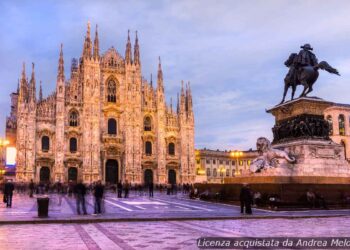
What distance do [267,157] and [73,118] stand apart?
128ft

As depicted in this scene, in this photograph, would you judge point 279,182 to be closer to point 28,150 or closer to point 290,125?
point 290,125

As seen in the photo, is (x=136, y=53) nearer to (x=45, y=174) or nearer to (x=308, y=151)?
(x=45, y=174)

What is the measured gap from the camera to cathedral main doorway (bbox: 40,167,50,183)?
5269 cm

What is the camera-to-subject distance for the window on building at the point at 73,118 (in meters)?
54.7

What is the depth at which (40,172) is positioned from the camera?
2071 inches

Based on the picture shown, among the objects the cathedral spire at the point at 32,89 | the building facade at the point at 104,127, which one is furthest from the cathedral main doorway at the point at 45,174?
the cathedral spire at the point at 32,89

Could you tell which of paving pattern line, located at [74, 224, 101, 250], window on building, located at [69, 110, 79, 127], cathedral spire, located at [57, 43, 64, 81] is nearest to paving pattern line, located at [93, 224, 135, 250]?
paving pattern line, located at [74, 224, 101, 250]

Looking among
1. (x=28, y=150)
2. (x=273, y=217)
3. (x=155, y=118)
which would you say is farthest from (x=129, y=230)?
(x=155, y=118)

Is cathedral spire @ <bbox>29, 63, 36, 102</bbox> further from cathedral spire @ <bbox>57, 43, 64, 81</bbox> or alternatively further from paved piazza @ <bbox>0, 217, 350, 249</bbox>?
paved piazza @ <bbox>0, 217, 350, 249</bbox>

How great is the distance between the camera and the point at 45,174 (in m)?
53.1

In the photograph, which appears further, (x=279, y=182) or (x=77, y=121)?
(x=77, y=121)

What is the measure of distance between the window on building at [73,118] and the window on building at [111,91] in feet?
15.1

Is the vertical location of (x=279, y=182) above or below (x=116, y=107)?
below

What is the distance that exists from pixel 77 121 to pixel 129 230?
44.8 m
